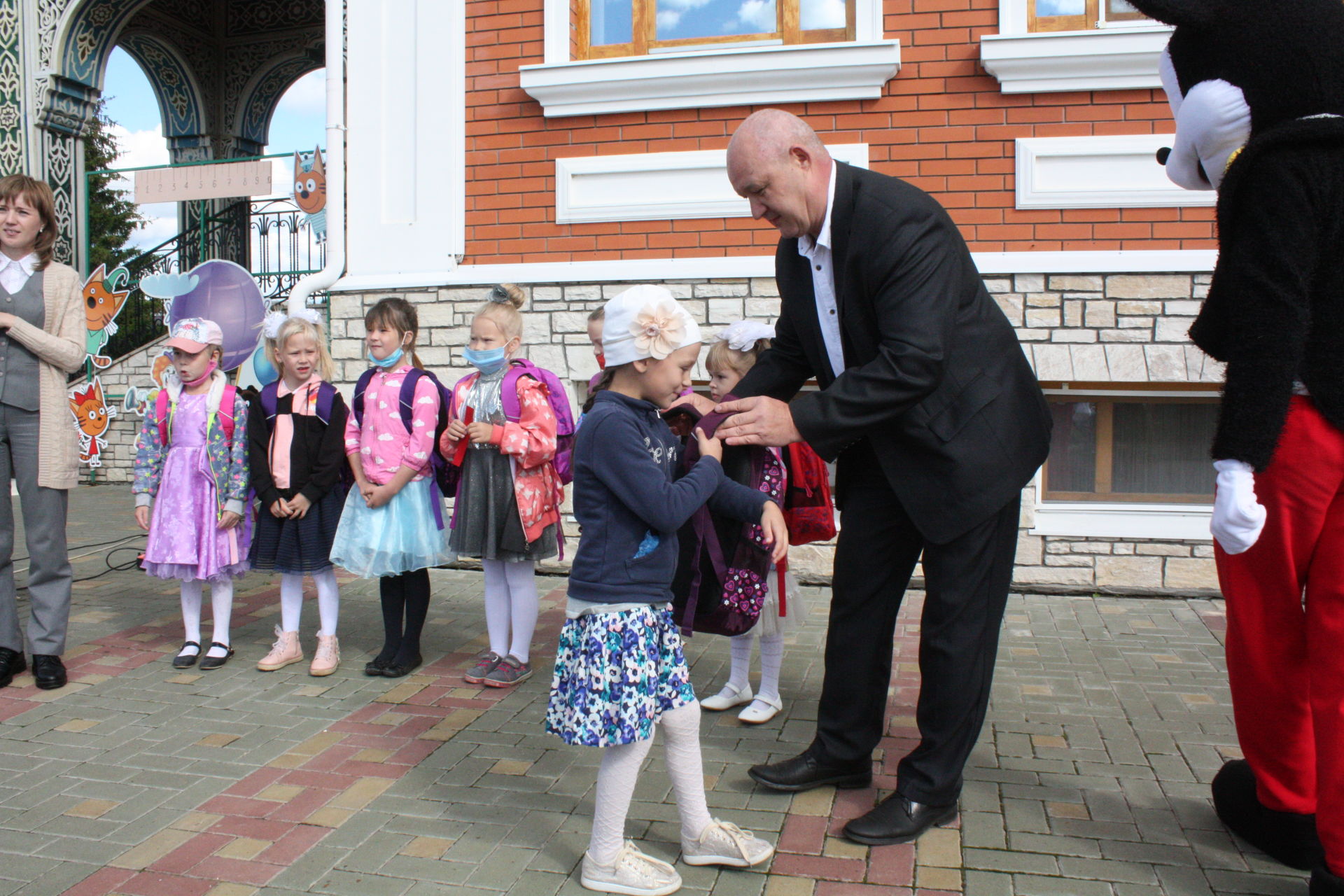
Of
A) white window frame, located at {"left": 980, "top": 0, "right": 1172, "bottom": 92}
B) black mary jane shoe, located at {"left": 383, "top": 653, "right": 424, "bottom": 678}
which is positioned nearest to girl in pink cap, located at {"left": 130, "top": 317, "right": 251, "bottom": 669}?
black mary jane shoe, located at {"left": 383, "top": 653, "right": 424, "bottom": 678}

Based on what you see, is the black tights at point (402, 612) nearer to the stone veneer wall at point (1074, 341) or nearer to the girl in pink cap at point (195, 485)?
the girl in pink cap at point (195, 485)

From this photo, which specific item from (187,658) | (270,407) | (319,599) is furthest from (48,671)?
(270,407)

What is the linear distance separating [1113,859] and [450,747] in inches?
82.9

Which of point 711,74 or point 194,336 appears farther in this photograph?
point 711,74

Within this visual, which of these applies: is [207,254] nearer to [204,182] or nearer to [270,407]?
[204,182]

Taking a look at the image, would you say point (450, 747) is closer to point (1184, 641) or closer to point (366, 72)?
point (1184, 641)

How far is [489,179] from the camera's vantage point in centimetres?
649

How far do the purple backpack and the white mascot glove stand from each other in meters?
2.56

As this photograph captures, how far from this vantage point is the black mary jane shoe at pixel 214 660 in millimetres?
4590

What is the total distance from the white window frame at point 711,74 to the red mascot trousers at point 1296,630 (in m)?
3.93

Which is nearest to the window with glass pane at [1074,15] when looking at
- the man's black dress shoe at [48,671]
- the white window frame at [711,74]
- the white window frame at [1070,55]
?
the white window frame at [1070,55]

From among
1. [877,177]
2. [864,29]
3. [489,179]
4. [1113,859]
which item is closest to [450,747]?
[1113,859]

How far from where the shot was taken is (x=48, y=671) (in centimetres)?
433

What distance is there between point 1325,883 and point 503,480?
309 centimetres
